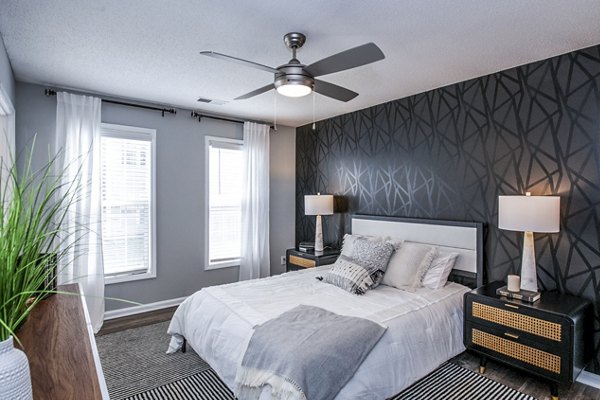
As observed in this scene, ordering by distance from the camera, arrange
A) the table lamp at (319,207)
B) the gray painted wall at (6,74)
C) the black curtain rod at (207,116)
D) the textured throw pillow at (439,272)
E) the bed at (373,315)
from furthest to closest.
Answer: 1. the table lamp at (319,207)
2. the black curtain rod at (207,116)
3. the textured throw pillow at (439,272)
4. the gray painted wall at (6,74)
5. the bed at (373,315)

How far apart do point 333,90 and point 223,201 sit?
9.11 feet

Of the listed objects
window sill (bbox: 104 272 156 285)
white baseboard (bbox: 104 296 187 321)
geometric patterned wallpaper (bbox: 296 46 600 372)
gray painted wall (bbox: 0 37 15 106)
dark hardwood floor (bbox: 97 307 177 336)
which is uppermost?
gray painted wall (bbox: 0 37 15 106)

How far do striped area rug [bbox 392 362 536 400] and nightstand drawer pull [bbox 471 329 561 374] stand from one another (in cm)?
25

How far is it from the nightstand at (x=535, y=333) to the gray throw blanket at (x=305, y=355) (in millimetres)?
1016

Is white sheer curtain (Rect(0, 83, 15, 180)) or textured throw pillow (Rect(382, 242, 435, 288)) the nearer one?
white sheer curtain (Rect(0, 83, 15, 180))

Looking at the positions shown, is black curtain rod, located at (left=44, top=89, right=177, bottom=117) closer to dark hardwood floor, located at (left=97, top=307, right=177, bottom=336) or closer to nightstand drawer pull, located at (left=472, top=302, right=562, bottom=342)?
dark hardwood floor, located at (left=97, top=307, right=177, bottom=336)

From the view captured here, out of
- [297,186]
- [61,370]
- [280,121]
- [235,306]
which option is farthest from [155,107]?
[61,370]

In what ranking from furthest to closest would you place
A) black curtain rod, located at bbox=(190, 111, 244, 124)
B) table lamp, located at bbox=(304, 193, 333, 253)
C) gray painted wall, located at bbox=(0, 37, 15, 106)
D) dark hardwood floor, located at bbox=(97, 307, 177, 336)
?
table lamp, located at bbox=(304, 193, 333, 253) → black curtain rod, located at bbox=(190, 111, 244, 124) → dark hardwood floor, located at bbox=(97, 307, 177, 336) → gray painted wall, located at bbox=(0, 37, 15, 106)

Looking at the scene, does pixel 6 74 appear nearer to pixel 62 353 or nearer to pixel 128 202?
pixel 128 202

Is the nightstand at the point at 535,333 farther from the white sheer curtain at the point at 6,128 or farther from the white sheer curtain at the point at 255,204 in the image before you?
the white sheer curtain at the point at 6,128

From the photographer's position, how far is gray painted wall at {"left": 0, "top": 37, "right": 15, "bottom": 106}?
8.31 feet

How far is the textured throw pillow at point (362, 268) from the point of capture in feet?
9.89

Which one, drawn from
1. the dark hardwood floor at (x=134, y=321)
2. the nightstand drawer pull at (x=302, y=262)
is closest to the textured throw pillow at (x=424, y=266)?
the nightstand drawer pull at (x=302, y=262)

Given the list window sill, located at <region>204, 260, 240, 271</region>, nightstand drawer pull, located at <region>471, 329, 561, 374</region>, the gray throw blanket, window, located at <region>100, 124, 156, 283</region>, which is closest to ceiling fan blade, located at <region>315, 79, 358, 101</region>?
the gray throw blanket
